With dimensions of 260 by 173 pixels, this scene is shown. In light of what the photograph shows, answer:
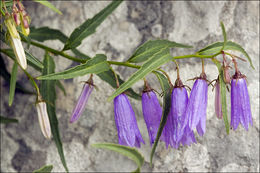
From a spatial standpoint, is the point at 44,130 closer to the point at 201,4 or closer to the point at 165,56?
the point at 165,56

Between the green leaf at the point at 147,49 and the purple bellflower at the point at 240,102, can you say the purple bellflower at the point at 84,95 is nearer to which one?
the green leaf at the point at 147,49

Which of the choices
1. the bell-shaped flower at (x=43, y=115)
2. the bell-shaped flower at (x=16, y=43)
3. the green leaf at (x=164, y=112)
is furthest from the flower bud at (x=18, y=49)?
the green leaf at (x=164, y=112)

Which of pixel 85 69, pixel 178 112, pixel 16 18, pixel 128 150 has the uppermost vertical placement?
pixel 16 18

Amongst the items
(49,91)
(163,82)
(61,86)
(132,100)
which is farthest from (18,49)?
(132,100)

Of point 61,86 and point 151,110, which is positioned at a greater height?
point 61,86

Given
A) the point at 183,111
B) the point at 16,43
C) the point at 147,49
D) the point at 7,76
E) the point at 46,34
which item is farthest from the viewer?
the point at 7,76

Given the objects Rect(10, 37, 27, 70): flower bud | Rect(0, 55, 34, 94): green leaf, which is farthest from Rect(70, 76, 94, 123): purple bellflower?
Rect(0, 55, 34, 94): green leaf

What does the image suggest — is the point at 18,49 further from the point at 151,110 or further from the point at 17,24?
the point at 151,110
